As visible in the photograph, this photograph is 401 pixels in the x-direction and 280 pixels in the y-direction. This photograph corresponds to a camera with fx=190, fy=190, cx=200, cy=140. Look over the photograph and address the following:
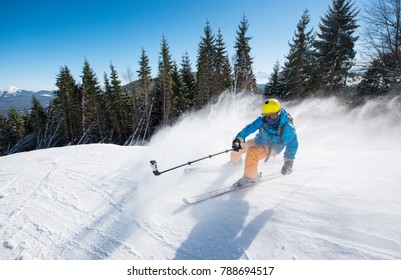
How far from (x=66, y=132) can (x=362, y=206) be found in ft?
130

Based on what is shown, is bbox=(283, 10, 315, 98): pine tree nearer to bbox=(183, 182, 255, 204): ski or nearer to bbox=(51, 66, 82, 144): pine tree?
bbox=(183, 182, 255, 204): ski

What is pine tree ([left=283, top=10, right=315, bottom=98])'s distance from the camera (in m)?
20.6

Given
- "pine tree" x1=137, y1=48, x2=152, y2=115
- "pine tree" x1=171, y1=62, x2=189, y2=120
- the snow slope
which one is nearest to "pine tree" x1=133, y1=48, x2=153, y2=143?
"pine tree" x1=137, y1=48, x2=152, y2=115

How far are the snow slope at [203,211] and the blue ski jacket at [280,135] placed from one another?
58 cm

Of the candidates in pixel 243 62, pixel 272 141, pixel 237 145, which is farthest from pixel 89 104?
pixel 272 141

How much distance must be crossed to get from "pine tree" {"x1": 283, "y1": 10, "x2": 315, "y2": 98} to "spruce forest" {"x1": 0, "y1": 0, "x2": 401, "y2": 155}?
0.10m

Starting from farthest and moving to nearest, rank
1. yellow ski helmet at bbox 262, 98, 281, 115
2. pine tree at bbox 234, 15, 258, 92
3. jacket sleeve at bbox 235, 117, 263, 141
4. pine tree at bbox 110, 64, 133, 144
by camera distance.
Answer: pine tree at bbox 110, 64, 133, 144 < pine tree at bbox 234, 15, 258, 92 < jacket sleeve at bbox 235, 117, 263, 141 < yellow ski helmet at bbox 262, 98, 281, 115

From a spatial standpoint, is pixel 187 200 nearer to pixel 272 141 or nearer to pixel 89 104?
pixel 272 141

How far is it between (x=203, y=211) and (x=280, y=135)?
7.52ft

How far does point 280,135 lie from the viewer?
161 inches

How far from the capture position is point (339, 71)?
18.3 meters

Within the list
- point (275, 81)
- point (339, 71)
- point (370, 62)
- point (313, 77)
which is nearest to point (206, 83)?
point (275, 81)
